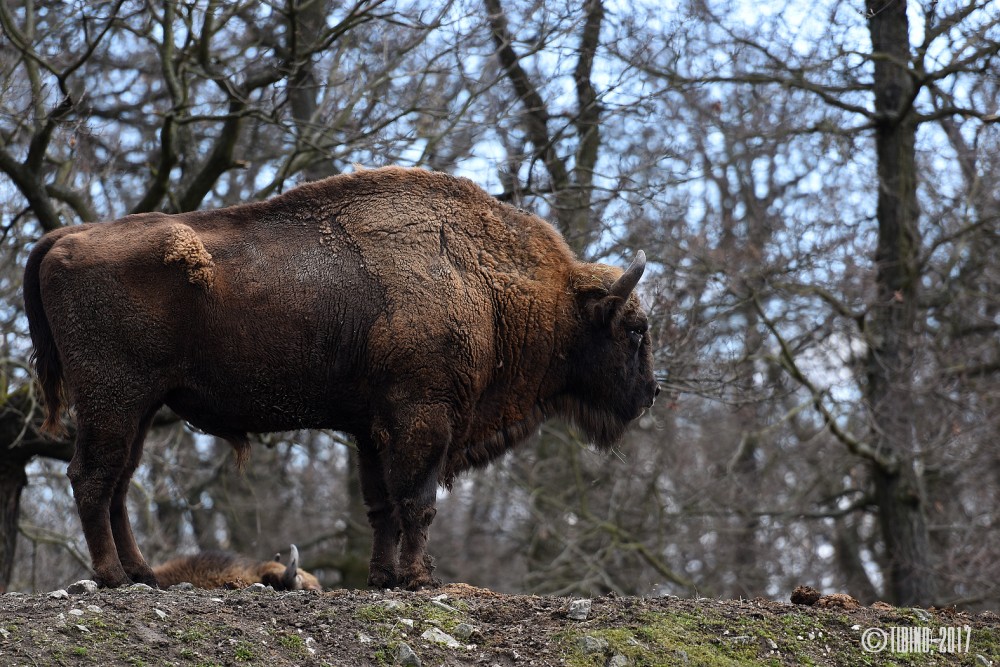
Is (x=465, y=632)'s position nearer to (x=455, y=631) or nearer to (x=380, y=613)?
(x=455, y=631)

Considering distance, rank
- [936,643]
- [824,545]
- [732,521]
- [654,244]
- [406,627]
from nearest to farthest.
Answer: [406,627]
[936,643]
[654,244]
[732,521]
[824,545]

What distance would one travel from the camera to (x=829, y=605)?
287 inches

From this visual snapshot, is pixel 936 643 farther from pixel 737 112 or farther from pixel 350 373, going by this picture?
pixel 737 112

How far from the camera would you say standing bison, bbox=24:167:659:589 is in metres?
6.89

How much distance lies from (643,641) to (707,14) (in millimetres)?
8784

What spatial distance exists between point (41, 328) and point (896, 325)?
1154cm

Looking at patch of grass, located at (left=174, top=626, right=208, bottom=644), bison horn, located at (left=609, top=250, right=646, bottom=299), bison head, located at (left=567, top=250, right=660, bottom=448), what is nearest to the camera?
patch of grass, located at (left=174, top=626, right=208, bottom=644)

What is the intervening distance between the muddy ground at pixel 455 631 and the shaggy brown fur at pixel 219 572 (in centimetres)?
310

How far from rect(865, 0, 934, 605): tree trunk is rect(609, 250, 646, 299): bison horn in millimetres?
7708

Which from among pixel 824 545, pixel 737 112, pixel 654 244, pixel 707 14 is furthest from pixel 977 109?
pixel 824 545

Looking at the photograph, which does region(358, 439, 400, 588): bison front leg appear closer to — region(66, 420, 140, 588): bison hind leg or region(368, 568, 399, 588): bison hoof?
region(368, 568, 399, 588): bison hoof

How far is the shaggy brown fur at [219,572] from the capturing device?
9.80 m

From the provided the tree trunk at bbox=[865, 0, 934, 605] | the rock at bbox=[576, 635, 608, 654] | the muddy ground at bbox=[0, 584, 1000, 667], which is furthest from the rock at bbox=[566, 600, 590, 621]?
the tree trunk at bbox=[865, 0, 934, 605]

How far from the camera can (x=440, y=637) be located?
19.9ft
